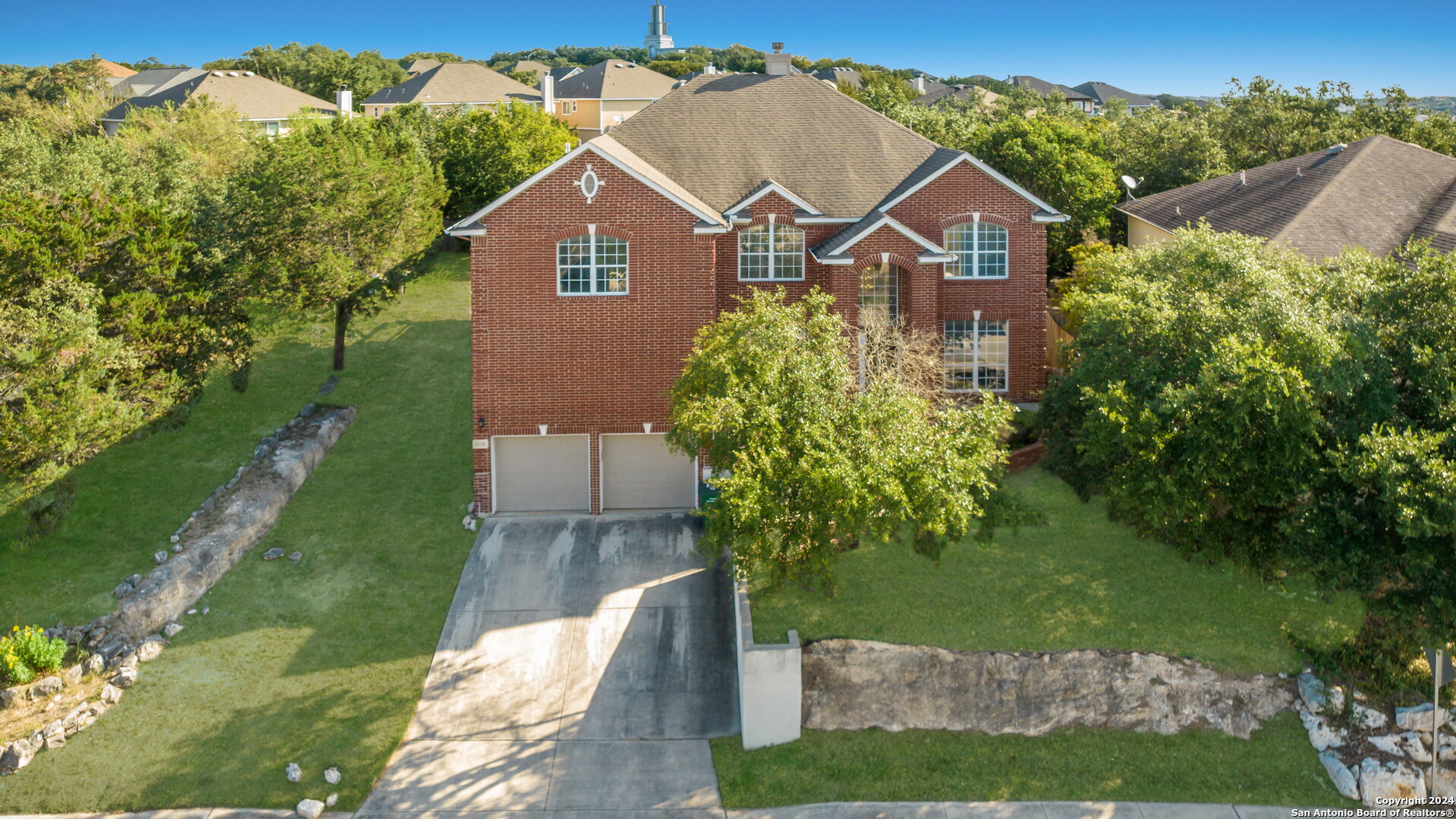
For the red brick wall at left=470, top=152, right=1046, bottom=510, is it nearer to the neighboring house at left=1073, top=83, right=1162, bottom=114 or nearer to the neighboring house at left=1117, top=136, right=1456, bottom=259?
the neighboring house at left=1117, top=136, right=1456, bottom=259

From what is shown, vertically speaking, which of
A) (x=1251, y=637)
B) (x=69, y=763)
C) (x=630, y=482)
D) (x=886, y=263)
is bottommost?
(x=69, y=763)

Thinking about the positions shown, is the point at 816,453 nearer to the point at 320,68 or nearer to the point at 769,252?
the point at 769,252

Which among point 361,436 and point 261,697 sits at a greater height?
point 361,436

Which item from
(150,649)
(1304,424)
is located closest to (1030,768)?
(1304,424)

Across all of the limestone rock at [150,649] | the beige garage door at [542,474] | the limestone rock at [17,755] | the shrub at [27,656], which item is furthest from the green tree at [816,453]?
the shrub at [27,656]

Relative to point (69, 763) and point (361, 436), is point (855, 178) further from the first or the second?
point (69, 763)

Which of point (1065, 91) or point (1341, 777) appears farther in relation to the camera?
point (1065, 91)

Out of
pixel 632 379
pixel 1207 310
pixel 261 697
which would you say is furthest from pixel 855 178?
pixel 261 697
